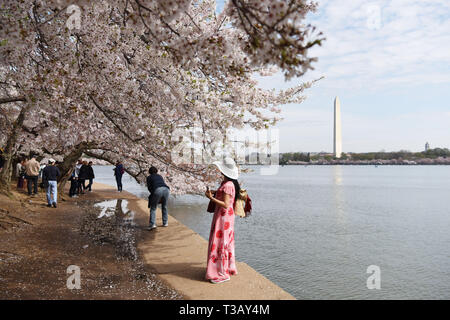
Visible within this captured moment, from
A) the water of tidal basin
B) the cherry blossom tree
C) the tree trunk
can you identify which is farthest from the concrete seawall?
the tree trunk

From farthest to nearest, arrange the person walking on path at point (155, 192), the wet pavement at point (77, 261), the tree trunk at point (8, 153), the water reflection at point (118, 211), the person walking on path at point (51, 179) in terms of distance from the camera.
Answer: the person walking on path at point (51, 179) → the tree trunk at point (8, 153) → the water reflection at point (118, 211) → the person walking on path at point (155, 192) → the wet pavement at point (77, 261)

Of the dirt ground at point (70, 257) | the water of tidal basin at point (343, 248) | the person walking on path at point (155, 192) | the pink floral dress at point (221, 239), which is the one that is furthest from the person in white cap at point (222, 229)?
the person walking on path at point (155, 192)

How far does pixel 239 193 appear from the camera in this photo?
6641 mm

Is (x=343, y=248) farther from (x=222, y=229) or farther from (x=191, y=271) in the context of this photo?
(x=222, y=229)

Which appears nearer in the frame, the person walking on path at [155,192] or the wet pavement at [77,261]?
the wet pavement at [77,261]

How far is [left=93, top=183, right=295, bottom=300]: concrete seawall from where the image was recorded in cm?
593

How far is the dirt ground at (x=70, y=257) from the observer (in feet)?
19.4

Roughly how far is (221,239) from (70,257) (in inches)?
149

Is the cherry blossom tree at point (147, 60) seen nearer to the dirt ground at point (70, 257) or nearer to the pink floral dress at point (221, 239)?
the pink floral dress at point (221, 239)

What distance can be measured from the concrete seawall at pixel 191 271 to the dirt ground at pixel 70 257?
0.81 feet

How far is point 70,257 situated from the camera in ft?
26.2

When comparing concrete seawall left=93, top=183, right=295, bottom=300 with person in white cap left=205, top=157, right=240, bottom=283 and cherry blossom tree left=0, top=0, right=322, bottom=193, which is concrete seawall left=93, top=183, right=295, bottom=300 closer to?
person in white cap left=205, top=157, right=240, bottom=283
